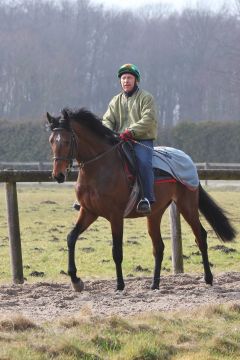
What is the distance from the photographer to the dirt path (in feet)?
24.8

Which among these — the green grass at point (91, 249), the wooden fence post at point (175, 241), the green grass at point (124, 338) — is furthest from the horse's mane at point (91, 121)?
the green grass at point (124, 338)

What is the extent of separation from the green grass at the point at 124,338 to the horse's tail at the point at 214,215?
3.16 m

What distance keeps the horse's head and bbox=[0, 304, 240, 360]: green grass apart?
6.39 feet

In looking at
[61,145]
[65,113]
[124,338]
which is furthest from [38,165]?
[124,338]

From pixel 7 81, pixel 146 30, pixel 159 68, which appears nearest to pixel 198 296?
pixel 7 81

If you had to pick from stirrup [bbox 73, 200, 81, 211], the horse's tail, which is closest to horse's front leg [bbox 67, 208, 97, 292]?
stirrup [bbox 73, 200, 81, 211]

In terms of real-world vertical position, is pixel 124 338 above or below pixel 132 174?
below

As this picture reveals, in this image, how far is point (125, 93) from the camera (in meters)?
9.39

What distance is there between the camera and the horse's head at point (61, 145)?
27.5 ft

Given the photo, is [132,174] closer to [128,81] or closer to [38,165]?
[128,81]

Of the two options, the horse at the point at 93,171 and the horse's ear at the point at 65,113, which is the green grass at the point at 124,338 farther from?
the horse's ear at the point at 65,113

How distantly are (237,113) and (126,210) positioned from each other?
2718 inches

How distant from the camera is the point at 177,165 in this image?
31.7 feet

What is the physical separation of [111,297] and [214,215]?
229 cm
